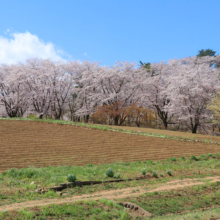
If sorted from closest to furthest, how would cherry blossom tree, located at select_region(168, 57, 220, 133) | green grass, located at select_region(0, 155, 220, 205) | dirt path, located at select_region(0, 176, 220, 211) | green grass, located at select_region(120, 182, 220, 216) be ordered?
dirt path, located at select_region(0, 176, 220, 211) < green grass, located at select_region(120, 182, 220, 216) < green grass, located at select_region(0, 155, 220, 205) < cherry blossom tree, located at select_region(168, 57, 220, 133)

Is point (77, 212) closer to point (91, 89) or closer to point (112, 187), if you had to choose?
point (112, 187)

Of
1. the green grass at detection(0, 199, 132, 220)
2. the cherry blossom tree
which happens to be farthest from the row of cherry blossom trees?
the green grass at detection(0, 199, 132, 220)

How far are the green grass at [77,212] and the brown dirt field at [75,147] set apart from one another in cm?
643

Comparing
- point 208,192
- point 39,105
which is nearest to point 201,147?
point 208,192

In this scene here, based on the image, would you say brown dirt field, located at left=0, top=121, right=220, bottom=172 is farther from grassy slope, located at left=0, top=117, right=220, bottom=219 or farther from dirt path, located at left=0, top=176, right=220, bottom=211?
dirt path, located at left=0, top=176, right=220, bottom=211

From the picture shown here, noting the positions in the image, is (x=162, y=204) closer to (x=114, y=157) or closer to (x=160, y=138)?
(x=114, y=157)

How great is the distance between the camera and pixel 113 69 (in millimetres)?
35500

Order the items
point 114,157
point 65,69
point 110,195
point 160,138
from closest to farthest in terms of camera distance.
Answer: point 110,195 < point 114,157 < point 160,138 < point 65,69

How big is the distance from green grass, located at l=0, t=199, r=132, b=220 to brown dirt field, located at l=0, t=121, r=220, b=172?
6.43m

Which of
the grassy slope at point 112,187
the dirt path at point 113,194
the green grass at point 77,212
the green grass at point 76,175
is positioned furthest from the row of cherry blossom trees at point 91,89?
the green grass at point 77,212

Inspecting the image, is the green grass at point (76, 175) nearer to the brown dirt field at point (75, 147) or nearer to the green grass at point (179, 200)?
the green grass at point (179, 200)

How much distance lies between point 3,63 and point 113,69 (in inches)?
780

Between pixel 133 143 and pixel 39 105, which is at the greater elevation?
pixel 39 105

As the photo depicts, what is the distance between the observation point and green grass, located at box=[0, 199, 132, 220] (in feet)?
17.4
